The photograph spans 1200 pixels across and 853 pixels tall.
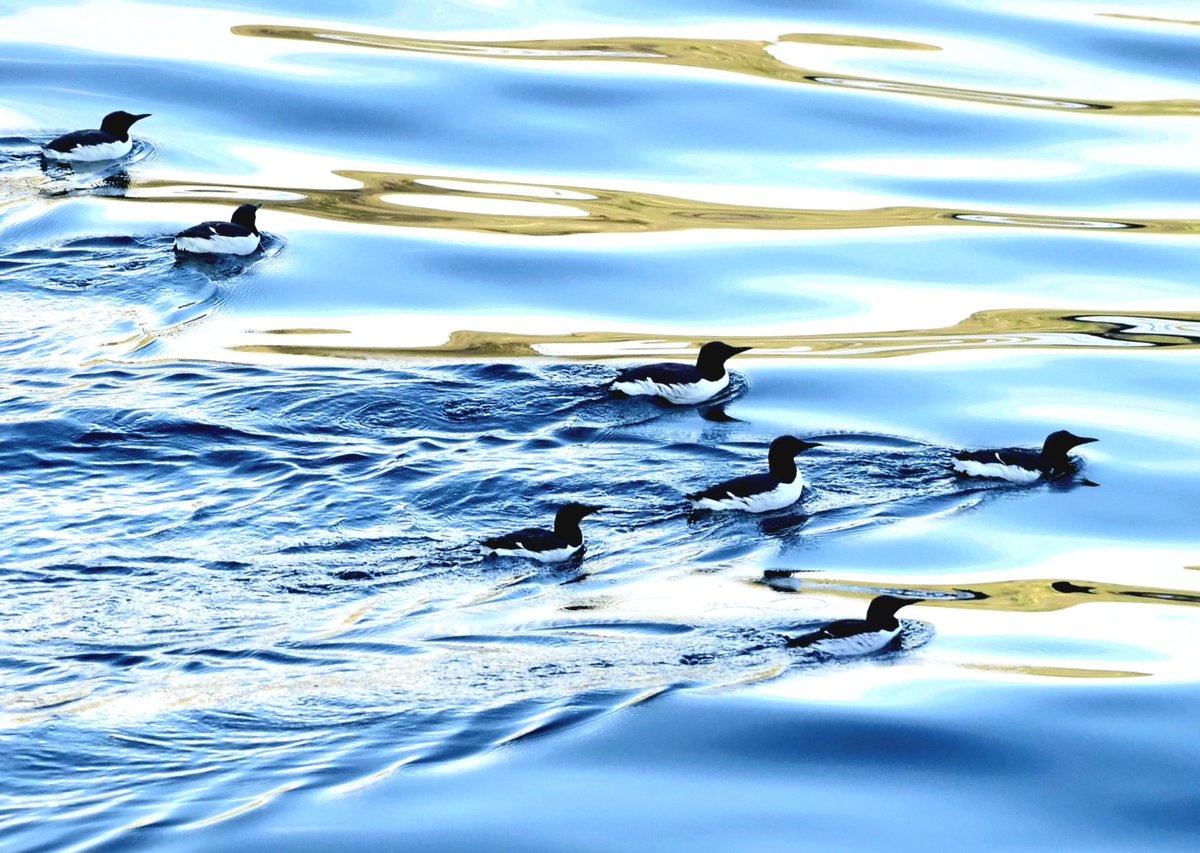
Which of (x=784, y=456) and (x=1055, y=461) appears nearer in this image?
(x=784, y=456)

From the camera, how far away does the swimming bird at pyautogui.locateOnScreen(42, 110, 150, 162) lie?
1875 cm

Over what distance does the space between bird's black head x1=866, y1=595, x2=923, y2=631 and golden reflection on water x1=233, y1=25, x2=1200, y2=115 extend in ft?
42.4

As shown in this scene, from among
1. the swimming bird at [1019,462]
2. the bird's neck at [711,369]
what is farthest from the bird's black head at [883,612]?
the bird's neck at [711,369]

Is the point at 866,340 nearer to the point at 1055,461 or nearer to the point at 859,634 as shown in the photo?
the point at 1055,461

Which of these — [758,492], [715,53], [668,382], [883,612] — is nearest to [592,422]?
[668,382]

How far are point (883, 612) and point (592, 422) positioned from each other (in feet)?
12.9

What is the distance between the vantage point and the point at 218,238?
15.9 meters

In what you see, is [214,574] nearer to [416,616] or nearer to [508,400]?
[416,616]

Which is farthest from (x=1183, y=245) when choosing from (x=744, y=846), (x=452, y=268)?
(x=744, y=846)

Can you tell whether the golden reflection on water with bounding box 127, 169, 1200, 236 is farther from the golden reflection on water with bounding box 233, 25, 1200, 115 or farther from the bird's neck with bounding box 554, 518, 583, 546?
the bird's neck with bounding box 554, 518, 583, 546

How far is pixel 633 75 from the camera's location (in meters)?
22.1

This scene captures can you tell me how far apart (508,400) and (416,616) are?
373 centimetres

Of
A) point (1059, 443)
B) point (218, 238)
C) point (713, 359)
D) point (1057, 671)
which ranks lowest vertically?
A: point (1057, 671)

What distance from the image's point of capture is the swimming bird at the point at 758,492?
11.9m
